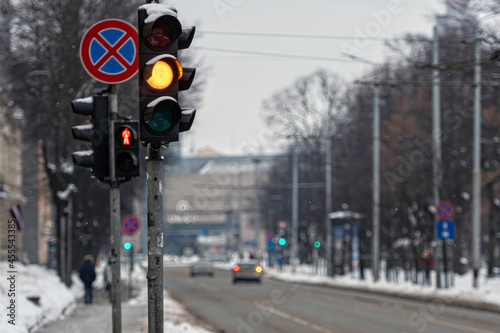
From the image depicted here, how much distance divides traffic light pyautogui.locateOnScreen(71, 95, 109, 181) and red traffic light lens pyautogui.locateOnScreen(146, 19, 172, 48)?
14.5 feet

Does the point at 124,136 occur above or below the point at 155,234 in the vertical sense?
above

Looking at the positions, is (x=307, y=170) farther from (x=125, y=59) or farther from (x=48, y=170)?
(x=125, y=59)

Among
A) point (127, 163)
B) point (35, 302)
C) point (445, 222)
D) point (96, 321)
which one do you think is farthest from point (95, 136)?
point (445, 222)

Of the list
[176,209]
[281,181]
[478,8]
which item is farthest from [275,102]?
[176,209]

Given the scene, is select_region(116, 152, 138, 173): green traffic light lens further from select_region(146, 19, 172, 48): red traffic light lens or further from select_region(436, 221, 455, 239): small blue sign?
select_region(436, 221, 455, 239): small blue sign

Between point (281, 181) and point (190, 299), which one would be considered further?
point (281, 181)

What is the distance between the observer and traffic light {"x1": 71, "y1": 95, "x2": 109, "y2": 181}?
11758 millimetres

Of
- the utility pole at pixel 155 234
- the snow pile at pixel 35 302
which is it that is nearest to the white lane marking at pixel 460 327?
the snow pile at pixel 35 302

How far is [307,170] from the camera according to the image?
227 ft

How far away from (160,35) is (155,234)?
1730mm

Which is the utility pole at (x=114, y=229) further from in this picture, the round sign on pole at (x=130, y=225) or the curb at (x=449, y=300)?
the curb at (x=449, y=300)

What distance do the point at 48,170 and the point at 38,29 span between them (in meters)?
4.99

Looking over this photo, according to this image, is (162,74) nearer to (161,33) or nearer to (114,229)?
(161,33)

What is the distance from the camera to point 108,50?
11.4 meters
